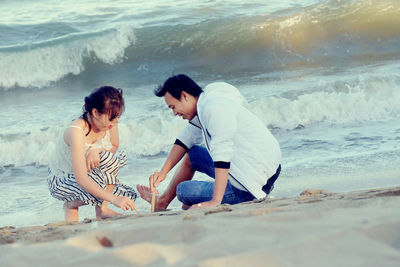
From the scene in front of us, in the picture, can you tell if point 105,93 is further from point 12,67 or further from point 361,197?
point 12,67

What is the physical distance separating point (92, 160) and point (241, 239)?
2018mm

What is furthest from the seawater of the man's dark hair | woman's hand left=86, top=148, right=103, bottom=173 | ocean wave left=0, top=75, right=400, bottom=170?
the man's dark hair

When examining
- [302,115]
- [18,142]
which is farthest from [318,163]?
[18,142]

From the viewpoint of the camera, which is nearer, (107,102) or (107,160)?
(107,102)

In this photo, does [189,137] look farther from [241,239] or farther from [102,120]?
[241,239]

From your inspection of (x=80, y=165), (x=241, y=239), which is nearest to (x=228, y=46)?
(x=80, y=165)

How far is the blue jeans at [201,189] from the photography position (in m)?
4.33

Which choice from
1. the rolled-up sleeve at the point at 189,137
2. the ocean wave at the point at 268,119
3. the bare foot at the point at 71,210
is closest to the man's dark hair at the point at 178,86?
the rolled-up sleeve at the point at 189,137

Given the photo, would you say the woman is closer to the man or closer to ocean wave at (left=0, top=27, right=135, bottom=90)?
the man

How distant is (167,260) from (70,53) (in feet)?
33.8

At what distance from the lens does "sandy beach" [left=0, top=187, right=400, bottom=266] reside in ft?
8.05

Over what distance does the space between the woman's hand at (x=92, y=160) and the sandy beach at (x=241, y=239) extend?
111 cm

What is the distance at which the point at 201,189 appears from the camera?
4480 millimetres

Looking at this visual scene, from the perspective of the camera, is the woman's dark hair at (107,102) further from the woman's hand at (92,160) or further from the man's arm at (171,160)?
the man's arm at (171,160)
